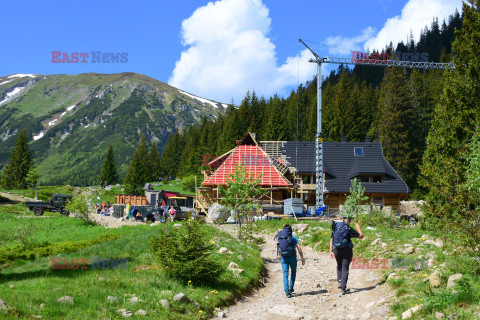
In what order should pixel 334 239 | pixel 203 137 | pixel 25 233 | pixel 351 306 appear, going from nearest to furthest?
pixel 351 306
pixel 334 239
pixel 25 233
pixel 203 137

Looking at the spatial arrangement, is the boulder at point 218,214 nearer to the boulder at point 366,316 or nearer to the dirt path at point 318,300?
the dirt path at point 318,300

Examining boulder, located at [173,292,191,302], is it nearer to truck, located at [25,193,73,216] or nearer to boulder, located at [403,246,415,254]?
boulder, located at [403,246,415,254]

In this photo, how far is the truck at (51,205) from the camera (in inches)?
1666

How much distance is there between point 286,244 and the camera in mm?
11164

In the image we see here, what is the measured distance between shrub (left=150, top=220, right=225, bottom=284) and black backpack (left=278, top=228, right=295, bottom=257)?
1.79m

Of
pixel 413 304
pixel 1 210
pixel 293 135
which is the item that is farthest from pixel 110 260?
pixel 293 135

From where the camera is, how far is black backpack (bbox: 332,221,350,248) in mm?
11086

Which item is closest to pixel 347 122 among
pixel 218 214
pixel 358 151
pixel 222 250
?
pixel 358 151

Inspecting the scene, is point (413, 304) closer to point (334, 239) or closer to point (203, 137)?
point (334, 239)

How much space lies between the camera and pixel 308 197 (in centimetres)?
4947

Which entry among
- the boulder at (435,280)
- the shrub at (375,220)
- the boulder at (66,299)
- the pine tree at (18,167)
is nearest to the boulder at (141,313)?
the boulder at (66,299)

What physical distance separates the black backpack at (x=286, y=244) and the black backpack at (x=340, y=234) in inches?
49.1

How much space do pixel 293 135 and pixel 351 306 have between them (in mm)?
77440

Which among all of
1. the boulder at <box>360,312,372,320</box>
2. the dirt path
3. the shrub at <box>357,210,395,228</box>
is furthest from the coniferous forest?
the boulder at <box>360,312,372,320</box>
